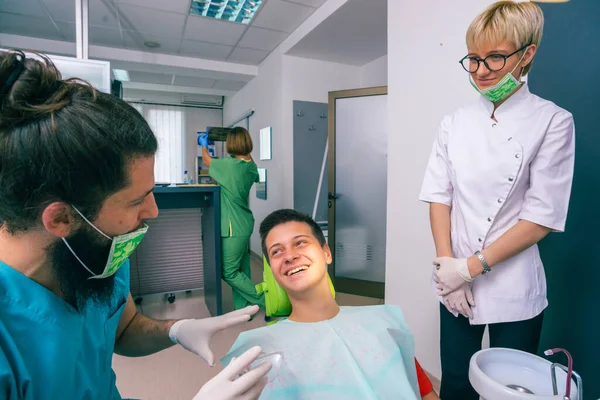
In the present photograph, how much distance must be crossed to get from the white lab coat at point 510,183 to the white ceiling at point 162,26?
2.32m

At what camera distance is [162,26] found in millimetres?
3266

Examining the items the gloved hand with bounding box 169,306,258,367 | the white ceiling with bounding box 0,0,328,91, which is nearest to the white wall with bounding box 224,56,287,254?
the white ceiling with bounding box 0,0,328,91

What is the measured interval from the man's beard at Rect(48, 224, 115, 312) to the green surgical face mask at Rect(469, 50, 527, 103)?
114 cm

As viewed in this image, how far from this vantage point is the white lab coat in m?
0.94

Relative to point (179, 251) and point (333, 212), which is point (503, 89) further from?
point (179, 251)

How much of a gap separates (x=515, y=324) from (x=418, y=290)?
93 cm

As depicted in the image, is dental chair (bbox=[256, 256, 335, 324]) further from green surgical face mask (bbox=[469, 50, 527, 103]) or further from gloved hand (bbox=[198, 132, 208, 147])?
gloved hand (bbox=[198, 132, 208, 147])

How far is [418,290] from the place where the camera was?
1.92 meters

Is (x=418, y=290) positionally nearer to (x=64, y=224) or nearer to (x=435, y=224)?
(x=435, y=224)

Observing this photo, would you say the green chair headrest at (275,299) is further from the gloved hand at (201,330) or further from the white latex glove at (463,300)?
the white latex glove at (463,300)

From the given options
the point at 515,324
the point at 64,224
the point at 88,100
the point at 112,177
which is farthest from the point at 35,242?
the point at 515,324

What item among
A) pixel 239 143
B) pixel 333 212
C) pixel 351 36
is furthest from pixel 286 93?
pixel 333 212

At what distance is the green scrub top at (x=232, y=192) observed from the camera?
2439 mm

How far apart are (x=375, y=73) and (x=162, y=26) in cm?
232
